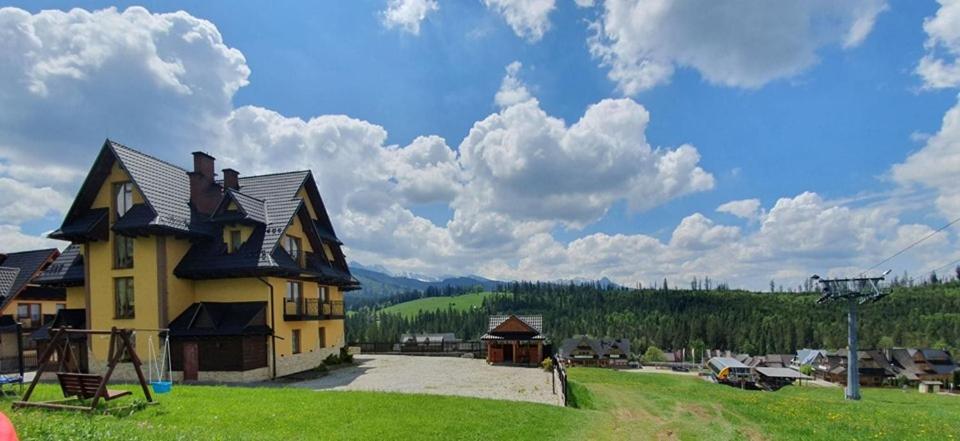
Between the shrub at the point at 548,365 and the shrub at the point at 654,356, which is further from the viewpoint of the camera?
the shrub at the point at 654,356

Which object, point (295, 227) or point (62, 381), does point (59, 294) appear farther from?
point (62, 381)

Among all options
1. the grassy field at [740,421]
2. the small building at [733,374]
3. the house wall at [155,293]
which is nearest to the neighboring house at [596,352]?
the small building at [733,374]

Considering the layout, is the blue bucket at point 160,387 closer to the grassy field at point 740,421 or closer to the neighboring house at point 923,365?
the grassy field at point 740,421

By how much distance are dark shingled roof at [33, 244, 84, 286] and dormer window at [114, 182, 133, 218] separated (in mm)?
4550

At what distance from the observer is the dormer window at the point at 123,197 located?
24875mm

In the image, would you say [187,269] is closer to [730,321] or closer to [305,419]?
[305,419]

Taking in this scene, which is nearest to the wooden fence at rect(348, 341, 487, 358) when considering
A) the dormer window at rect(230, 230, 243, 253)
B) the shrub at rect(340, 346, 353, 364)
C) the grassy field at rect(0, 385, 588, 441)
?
the shrub at rect(340, 346, 353, 364)

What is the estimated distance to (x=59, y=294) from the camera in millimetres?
37188

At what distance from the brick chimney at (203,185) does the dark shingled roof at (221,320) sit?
5282 millimetres

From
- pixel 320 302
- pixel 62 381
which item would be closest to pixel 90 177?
pixel 320 302

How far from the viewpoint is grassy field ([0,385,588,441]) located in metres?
9.84

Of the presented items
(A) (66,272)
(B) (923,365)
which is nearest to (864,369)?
(B) (923,365)

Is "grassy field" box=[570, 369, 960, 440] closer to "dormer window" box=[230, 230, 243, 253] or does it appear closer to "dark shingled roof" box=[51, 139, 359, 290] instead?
"dark shingled roof" box=[51, 139, 359, 290]

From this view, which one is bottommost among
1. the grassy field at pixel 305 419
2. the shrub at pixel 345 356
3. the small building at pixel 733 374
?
the small building at pixel 733 374
